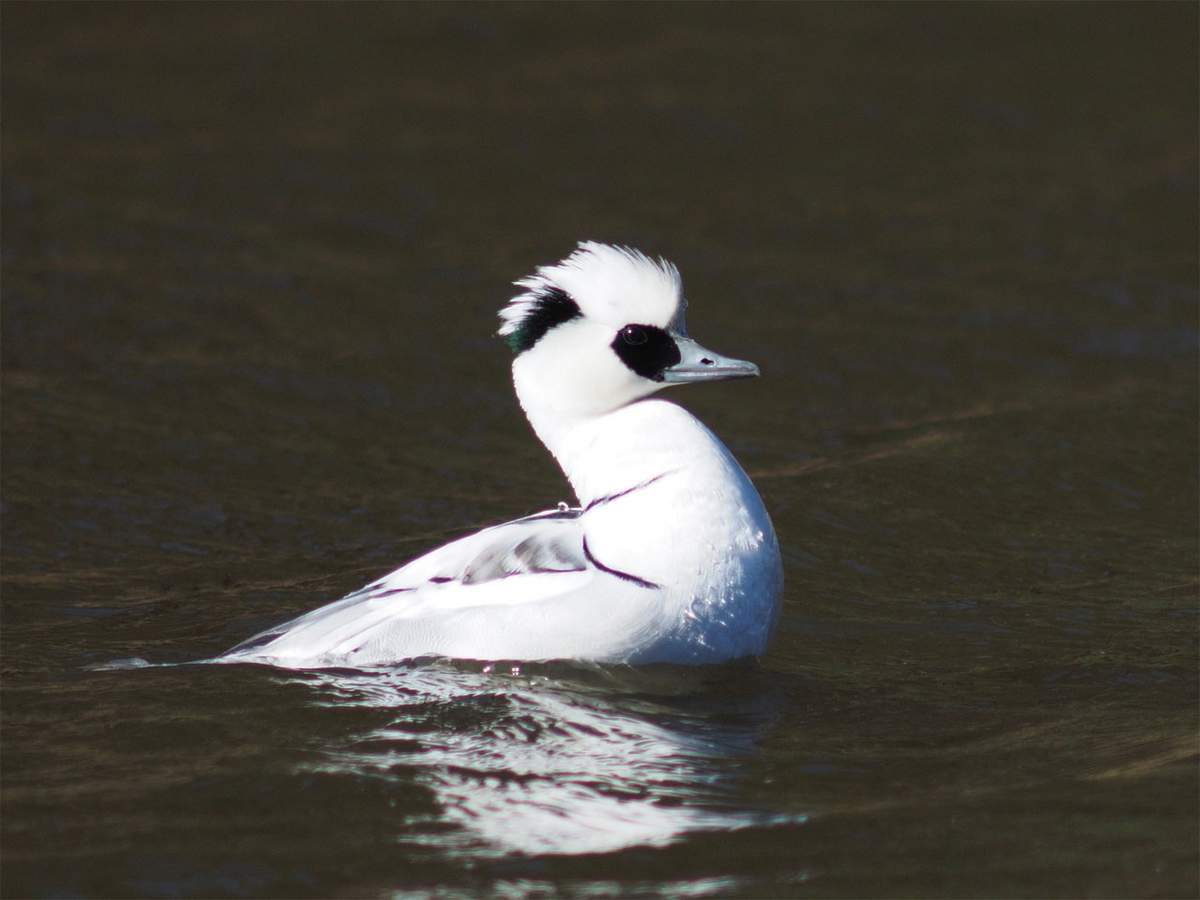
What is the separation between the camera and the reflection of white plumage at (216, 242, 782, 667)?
18.8 feet

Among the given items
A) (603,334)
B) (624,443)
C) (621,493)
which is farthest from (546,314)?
(621,493)


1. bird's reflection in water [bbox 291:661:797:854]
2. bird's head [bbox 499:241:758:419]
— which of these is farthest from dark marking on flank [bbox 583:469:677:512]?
bird's reflection in water [bbox 291:661:797:854]

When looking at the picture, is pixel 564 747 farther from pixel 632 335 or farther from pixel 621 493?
pixel 632 335

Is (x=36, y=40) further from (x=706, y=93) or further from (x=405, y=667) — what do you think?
(x=405, y=667)

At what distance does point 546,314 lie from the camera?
6.16 metres

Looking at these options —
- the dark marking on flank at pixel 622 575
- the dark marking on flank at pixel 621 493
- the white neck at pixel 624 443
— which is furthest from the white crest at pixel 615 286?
the dark marking on flank at pixel 622 575

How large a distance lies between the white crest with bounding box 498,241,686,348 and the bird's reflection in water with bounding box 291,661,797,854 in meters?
1.26

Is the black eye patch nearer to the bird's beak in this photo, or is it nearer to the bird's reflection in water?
the bird's beak

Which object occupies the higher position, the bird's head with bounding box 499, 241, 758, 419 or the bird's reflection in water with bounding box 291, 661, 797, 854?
the bird's head with bounding box 499, 241, 758, 419

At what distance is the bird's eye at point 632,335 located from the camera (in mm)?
6117

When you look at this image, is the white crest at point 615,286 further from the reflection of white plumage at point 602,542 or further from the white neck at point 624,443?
the white neck at point 624,443

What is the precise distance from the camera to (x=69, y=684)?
603 cm

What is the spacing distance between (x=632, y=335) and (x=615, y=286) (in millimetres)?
185

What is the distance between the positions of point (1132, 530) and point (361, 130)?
716 cm
